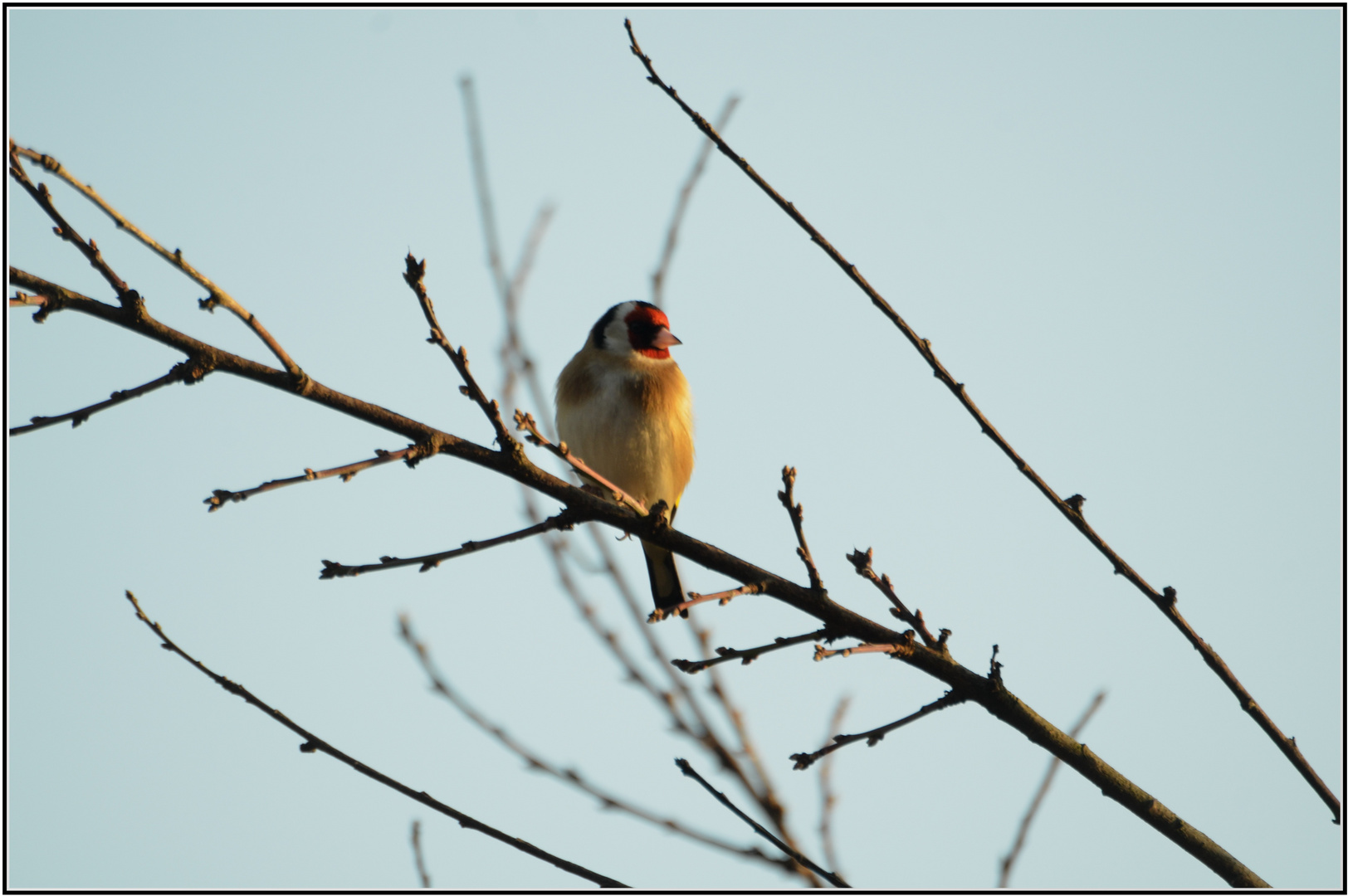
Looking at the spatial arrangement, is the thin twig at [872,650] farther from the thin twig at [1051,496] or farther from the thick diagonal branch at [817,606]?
the thin twig at [1051,496]

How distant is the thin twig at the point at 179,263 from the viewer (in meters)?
1.82

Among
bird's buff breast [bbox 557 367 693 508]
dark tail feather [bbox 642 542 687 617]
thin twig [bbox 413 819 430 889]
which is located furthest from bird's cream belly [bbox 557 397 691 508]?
thin twig [bbox 413 819 430 889]

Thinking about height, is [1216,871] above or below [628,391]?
below

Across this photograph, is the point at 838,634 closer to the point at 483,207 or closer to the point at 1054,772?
the point at 1054,772

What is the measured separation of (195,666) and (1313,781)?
244 cm

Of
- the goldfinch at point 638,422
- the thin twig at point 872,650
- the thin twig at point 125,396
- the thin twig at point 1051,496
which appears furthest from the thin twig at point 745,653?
the goldfinch at point 638,422

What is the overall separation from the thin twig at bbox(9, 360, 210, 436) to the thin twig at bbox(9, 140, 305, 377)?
0.13 metres

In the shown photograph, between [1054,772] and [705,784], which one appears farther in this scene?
[1054,772]

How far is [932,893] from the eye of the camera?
2.77 metres

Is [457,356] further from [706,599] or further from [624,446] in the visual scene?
[624,446]

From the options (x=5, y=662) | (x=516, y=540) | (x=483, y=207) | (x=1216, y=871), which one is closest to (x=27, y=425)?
(x=516, y=540)

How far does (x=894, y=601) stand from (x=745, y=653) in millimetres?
381

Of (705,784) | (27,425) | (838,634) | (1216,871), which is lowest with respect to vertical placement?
(1216,871)

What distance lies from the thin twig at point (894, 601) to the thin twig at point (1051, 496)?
40 centimetres
